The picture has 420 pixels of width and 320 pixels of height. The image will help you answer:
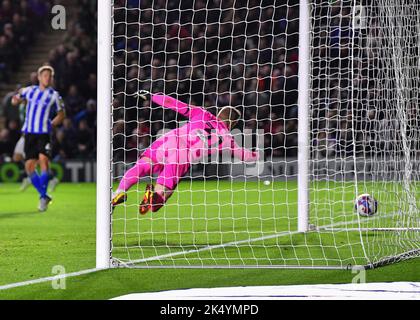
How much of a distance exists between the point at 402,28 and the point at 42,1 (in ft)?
48.2

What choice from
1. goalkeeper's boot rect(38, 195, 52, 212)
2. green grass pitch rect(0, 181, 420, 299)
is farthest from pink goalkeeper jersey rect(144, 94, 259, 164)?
goalkeeper's boot rect(38, 195, 52, 212)

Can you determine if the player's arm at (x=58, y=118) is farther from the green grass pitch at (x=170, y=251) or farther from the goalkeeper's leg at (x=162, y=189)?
the goalkeeper's leg at (x=162, y=189)

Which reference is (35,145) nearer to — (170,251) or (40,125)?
(40,125)

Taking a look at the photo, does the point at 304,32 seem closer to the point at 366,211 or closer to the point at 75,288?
the point at 366,211

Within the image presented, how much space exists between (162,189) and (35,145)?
3.80m

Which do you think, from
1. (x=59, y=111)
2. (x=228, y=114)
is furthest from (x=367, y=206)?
(x=59, y=111)

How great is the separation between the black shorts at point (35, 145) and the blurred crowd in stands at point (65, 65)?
6841 mm

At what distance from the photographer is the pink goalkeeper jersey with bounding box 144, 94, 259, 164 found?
846 cm

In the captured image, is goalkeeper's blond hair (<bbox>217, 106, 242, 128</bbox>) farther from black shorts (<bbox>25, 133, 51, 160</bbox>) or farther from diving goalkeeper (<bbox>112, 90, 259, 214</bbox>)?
black shorts (<bbox>25, 133, 51, 160</bbox>)

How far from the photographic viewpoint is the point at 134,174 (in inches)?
340

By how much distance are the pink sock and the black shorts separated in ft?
11.3

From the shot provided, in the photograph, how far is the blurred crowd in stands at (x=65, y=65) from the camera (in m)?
18.9

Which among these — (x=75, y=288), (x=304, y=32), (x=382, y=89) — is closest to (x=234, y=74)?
(x=304, y=32)

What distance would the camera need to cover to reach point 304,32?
895 centimetres
